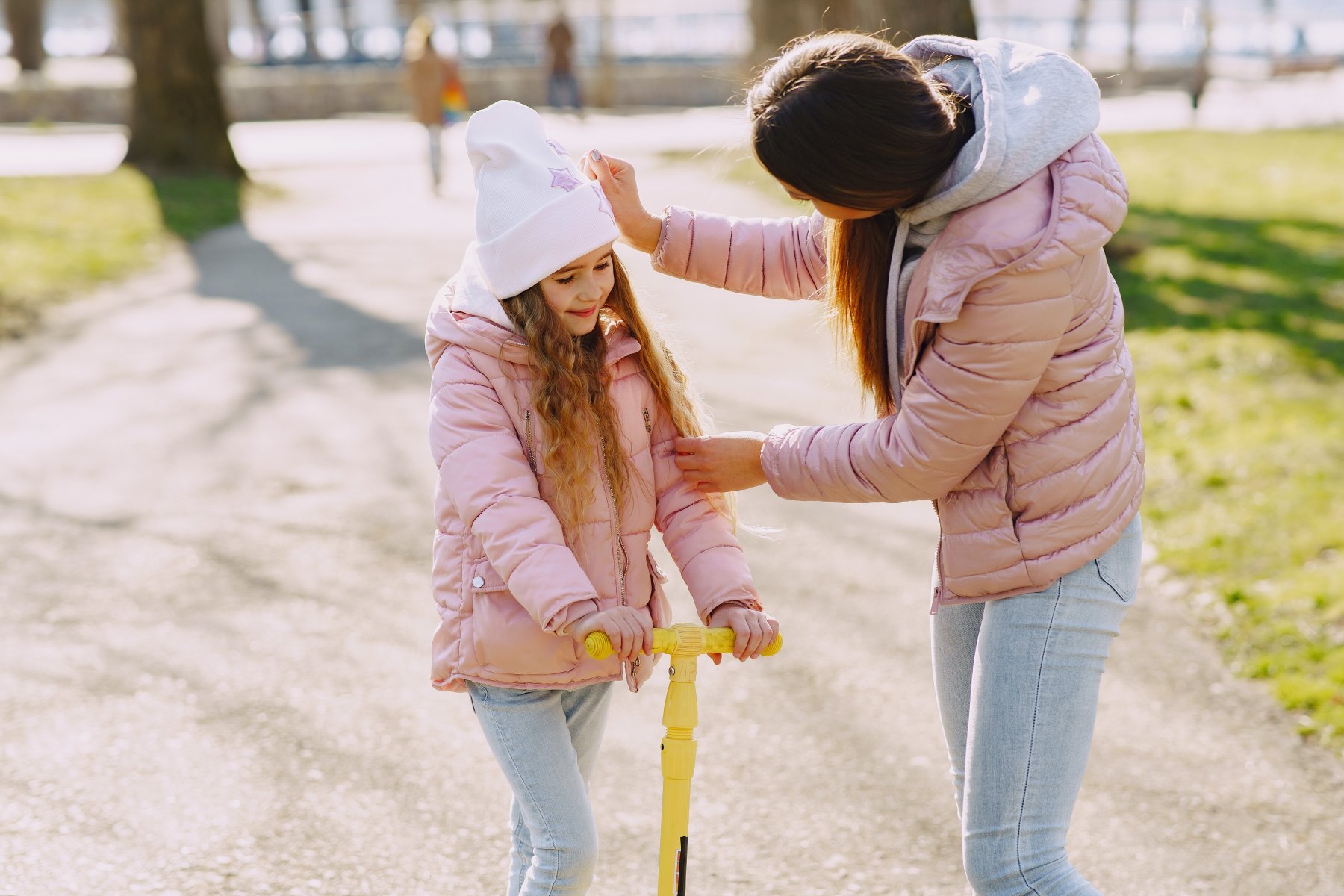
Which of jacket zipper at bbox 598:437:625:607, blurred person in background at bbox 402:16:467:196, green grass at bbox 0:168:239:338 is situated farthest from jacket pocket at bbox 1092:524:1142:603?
blurred person in background at bbox 402:16:467:196

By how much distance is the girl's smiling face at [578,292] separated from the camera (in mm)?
2352

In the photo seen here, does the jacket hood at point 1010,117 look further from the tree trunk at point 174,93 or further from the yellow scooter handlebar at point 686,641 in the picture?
the tree trunk at point 174,93

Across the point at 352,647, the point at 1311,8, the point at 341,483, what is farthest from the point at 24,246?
the point at 1311,8

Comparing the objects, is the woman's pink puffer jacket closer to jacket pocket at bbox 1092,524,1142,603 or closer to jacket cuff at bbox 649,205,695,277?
jacket pocket at bbox 1092,524,1142,603

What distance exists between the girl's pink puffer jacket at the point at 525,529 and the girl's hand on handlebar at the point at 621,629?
0.03 metres

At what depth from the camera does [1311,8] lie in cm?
4366

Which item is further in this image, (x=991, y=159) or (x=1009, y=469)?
(x=1009, y=469)

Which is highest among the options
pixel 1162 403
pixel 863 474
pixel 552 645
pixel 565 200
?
pixel 565 200

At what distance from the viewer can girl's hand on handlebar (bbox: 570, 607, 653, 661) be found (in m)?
2.19

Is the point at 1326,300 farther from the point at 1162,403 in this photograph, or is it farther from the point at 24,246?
the point at 24,246

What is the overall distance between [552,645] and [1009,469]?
2.67 feet

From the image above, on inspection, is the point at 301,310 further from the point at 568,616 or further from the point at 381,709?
the point at 568,616

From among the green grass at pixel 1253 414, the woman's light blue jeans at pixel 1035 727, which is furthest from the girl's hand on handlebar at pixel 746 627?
the green grass at pixel 1253 414

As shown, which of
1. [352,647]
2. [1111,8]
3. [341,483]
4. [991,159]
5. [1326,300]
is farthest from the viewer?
[1111,8]
